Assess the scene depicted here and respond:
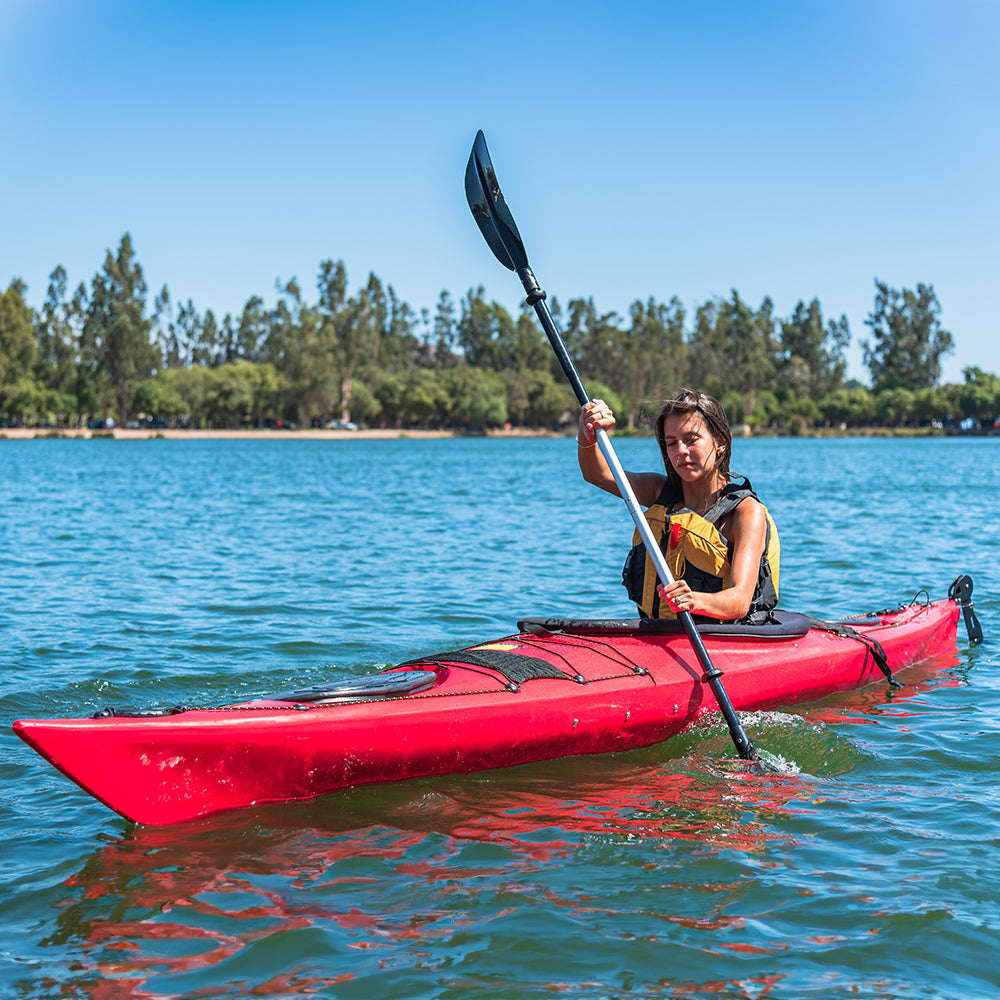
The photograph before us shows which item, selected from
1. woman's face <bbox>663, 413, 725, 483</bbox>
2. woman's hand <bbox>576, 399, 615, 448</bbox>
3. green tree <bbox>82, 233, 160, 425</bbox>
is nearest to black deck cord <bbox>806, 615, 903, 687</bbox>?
woman's face <bbox>663, 413, 725, 483</bbox>

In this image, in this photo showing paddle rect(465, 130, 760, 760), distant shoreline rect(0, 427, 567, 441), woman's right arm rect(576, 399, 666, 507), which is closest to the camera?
paddle rect(465, 130, 760, 760)

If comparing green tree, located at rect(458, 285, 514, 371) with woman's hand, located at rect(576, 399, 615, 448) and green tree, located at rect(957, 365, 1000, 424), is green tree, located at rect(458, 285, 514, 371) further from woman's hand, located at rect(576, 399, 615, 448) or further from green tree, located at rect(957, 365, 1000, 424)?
woman's hand, located at rect(576, 399, 615, 448)

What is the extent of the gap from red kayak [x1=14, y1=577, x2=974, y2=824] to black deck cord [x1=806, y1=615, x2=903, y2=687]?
22cm

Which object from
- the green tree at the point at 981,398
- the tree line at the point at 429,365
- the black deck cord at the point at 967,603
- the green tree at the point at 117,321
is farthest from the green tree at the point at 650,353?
the black deck cord at the point at 967,603

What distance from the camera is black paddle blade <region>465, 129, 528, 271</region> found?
6.15 meters

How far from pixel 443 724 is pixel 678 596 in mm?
1195

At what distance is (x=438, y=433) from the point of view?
9650cm

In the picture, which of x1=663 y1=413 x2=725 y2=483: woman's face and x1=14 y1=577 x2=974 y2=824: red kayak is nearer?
x1=14 y1=577 x2=974 y2=824: red kayak

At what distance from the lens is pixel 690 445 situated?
5051mm

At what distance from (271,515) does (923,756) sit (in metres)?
15.0

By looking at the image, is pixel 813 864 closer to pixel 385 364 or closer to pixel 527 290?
pixel 527 290

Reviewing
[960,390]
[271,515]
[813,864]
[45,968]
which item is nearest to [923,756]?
[813,864]

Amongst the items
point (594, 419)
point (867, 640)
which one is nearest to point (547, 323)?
point (594, 419)

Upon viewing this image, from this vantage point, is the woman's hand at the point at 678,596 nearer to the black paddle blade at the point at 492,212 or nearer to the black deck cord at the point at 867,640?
the black deck cord at the point at 867,640
